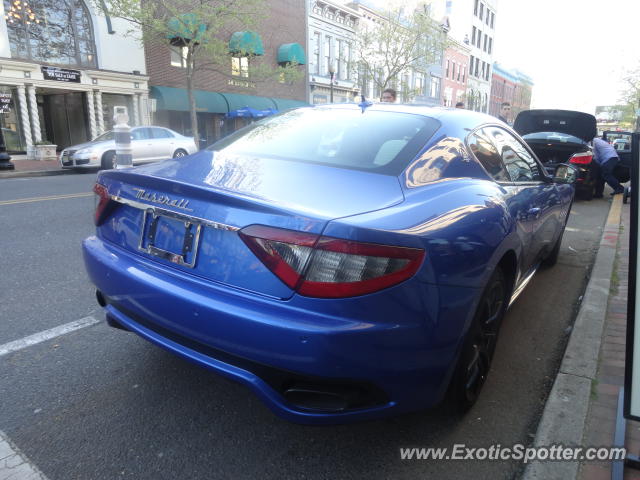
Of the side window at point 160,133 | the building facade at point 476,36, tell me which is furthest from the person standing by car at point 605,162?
the building facade at point 476,36

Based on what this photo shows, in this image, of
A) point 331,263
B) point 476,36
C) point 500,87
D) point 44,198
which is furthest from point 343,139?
point 500,87

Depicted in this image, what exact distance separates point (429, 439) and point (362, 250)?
1122 mm

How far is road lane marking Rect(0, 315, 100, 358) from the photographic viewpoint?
2873 mm

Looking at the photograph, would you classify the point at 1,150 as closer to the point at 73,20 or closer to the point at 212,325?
the point at 73,20

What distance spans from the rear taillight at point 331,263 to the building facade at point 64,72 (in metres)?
19.6

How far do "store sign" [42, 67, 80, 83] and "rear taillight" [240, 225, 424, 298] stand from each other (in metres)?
21.3

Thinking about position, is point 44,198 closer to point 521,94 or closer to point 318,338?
point 318,338

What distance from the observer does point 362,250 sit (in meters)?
1.64

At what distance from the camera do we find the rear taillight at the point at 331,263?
1638 millimetres

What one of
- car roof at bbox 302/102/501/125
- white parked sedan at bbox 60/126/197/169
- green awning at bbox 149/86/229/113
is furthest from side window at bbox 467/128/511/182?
green awning at bbox 149/86/229/113

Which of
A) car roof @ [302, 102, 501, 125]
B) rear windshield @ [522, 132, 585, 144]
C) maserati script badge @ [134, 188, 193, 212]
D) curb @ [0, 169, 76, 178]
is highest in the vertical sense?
car roof @ [302, 102, 501, 125]

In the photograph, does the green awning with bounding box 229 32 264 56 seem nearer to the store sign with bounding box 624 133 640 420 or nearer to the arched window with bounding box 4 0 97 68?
the arched window with bounding box 4 0 97 68

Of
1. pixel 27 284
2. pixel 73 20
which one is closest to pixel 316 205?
pixel 27 284

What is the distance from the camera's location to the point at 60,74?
19.2 metres
